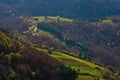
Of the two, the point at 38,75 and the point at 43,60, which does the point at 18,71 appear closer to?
the point at 38,75

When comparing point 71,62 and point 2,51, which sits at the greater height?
point 2,51

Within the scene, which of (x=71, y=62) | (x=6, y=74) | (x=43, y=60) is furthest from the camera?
(x=71, y=62)

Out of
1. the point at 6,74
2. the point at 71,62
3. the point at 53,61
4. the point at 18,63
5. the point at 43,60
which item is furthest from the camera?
the point at 71,62

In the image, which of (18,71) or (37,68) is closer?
(18,71)

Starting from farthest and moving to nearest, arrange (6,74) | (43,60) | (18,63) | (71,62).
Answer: (71,62) → (43,60) → (18,63) → (6,74)

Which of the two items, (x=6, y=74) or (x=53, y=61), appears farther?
(x=53, y=61)

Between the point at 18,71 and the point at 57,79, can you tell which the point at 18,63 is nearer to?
the point at 18,71

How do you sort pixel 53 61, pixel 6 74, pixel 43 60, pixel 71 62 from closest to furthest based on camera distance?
pixel 6 74 → pixel 43 60 → pixel 53 61 → pixel 71 62

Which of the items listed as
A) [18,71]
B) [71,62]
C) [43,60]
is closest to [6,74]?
[18,71]

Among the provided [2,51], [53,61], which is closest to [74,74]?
[53,61]
